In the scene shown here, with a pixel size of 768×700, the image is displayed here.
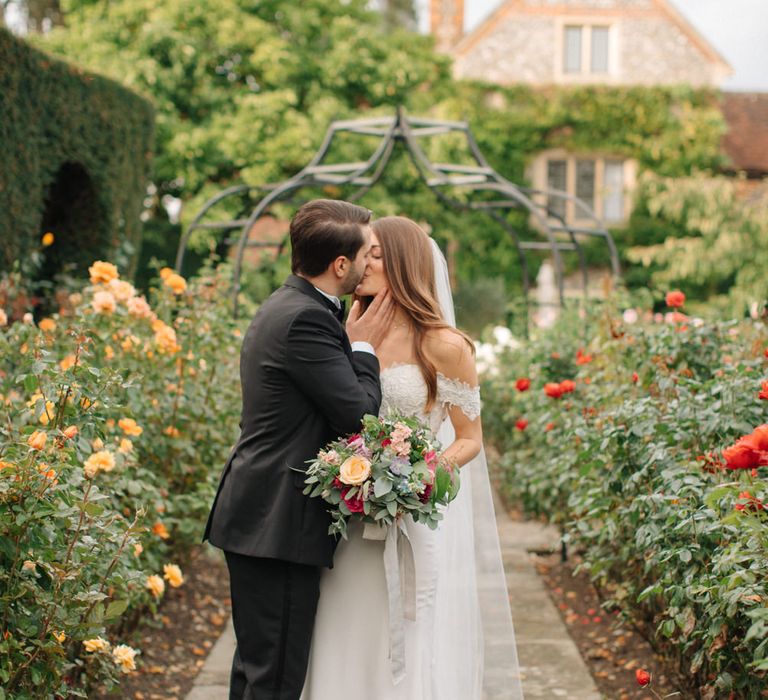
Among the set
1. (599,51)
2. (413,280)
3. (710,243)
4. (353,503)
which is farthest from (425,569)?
(599,51)

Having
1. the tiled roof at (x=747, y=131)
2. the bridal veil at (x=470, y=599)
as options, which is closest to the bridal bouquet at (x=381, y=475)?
the bridal veil at (x=470, y=599)

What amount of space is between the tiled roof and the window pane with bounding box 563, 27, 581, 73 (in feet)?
12.5

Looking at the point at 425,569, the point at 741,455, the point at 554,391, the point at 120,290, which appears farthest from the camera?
the point at 554,391

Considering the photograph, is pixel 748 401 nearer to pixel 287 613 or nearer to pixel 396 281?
pixel 396 281

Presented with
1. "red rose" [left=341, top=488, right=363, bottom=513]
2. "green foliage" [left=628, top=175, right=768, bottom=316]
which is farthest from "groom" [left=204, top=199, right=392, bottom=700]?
"green foliage" [left=628, top=175, right=768, bottom=316]

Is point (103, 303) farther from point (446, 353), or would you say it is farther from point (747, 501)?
point (747, 501)

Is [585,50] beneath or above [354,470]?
above

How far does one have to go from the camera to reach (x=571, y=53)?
19.9 meters

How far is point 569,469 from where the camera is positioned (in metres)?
4.53

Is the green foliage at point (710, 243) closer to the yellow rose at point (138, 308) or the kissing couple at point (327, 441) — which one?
the yellow rose at point (138, 308)

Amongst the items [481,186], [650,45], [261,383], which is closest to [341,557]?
[261,383]

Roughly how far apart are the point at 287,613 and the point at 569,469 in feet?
7.92

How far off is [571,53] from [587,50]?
0.35 meters

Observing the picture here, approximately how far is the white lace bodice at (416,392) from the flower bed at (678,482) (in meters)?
0.64
